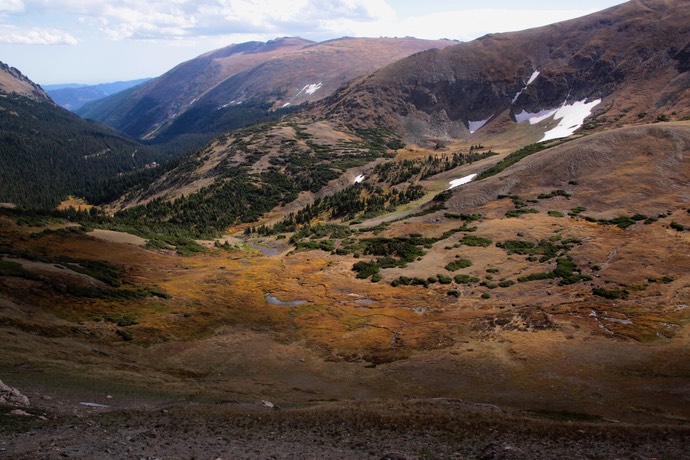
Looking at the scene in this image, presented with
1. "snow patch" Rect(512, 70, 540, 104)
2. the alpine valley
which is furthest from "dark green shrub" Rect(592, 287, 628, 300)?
"snow patch" Rect(512, 70, 540, 104)

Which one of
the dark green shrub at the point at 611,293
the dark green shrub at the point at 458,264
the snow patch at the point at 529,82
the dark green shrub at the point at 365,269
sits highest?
the snow patch at the point at 529,82

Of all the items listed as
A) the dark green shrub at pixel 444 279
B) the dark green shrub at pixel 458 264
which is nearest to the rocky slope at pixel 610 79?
the dark green shrub at pixel 458 264

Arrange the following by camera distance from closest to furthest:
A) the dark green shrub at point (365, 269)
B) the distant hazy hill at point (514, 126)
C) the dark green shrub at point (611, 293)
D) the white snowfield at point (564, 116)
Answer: the dark green shrub at point (611, 293) → the dark green shrub at point (365, 269) → the distant hazy hill at point (514, 126) → the white snowfield at point (564, 116)

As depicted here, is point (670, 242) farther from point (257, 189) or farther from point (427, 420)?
point (257, 189)

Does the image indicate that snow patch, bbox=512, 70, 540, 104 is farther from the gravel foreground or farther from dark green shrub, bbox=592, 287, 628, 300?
the gravel foreground

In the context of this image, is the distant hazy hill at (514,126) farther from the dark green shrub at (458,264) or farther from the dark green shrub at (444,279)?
the dark green shrub at (444,279)

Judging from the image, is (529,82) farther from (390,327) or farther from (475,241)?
(390,327)

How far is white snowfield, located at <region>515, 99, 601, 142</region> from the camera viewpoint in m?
160

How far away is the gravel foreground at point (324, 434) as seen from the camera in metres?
16.8

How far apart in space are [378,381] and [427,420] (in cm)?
687

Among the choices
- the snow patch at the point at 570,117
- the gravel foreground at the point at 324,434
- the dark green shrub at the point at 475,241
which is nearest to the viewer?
the gravel foreground at the point at 324,434

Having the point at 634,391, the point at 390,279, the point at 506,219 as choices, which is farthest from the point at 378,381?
the point at 506,219

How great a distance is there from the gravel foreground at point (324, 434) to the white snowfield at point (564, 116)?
498ft

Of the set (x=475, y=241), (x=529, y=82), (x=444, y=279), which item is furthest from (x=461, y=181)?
(x=529, y=82)
